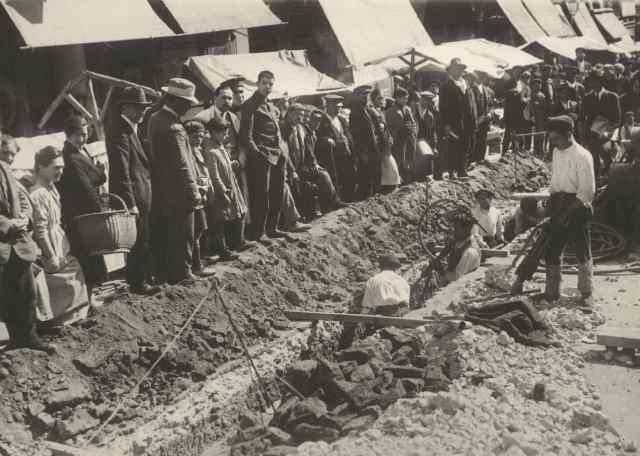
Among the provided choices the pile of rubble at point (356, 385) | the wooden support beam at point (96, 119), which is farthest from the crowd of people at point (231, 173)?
the pile of rubble at point (356, 385)

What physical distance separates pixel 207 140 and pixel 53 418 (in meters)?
3.74

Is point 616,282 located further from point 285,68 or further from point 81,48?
point 81,48

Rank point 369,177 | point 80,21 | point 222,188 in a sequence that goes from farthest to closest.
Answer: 1. point 369,177
2. point 80,21
3. point 222,188

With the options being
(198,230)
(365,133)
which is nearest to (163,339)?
(198,230)

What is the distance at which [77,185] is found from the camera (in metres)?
6.92

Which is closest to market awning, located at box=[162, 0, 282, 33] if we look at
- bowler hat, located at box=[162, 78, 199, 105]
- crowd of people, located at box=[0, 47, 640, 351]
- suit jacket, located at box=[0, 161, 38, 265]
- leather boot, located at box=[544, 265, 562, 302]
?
crowd of people, located at box=[0, 47, 640, 351]

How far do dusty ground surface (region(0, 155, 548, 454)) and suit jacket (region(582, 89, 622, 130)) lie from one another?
15.9 ft

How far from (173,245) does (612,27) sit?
32.0 m

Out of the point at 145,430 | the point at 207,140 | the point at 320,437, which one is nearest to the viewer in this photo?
the point at 320,437

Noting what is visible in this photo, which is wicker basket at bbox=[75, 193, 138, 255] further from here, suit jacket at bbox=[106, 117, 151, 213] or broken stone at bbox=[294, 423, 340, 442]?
broken stone at bbox=[294, 423, 340, 442]

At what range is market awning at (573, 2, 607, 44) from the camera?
31256 millimetres

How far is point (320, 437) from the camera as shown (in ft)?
18.8

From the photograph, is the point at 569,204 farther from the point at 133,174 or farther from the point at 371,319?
the point at 133,174

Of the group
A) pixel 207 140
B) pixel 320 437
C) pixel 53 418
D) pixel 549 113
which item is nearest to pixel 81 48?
pixel 207 140
